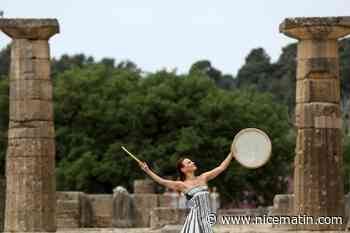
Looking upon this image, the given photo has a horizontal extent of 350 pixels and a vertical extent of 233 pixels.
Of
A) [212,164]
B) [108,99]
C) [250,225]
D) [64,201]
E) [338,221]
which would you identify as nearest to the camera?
[338,221]

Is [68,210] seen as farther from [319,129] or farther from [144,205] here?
[319,129]

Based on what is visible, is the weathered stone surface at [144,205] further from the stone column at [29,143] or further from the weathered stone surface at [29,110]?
the weathered stone surface at [29,110]

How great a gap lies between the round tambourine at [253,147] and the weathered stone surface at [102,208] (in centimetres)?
2693

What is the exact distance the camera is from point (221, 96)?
66.0m

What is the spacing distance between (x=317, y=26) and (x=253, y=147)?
38.2 feet

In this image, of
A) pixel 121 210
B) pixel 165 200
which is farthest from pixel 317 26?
pixel 165 200

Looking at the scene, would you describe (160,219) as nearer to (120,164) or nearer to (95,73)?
(120,164)

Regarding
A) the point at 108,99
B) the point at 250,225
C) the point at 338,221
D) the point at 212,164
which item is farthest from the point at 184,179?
the point at 108,99

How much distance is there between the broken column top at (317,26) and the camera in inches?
1427

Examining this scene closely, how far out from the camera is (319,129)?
3672 centimetres

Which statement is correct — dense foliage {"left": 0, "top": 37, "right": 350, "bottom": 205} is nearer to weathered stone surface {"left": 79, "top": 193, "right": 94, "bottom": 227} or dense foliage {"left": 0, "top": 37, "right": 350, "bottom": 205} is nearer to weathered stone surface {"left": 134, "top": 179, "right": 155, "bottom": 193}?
weathered stone surface {"left": 134, "top": 179, "right": 155, "bottom": 193}

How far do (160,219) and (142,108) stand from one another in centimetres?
2164

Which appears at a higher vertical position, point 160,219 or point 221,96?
point 221,96

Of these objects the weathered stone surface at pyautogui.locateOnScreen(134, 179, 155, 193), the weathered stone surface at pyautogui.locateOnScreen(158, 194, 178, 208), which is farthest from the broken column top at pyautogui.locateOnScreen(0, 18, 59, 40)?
the weathered stone surface at pyautogui.locateOnScreen(134, 179, 155, 193)
